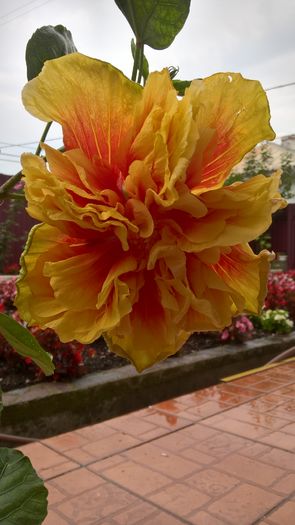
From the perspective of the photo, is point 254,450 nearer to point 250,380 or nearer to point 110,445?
point 110,445

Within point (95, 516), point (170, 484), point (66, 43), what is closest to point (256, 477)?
point (170, 484)

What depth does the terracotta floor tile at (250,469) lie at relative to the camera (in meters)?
1.95

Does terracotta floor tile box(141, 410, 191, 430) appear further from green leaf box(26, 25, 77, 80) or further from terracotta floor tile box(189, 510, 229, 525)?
green leaf box(26, 25, 77, 80)

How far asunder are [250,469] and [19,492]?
1.71m

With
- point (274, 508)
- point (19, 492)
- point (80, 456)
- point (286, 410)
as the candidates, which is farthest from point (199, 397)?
point (19, 492)

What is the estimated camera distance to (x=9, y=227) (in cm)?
664

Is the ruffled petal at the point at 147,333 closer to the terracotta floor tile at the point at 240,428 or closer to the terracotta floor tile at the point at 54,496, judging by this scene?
the terracotta floor tile at the point at 54,496

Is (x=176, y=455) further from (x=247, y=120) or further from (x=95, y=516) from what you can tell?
(x=247, y=120)

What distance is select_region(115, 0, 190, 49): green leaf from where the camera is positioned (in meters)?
0.43

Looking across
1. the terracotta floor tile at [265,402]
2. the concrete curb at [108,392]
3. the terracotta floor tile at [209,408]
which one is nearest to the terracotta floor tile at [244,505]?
the terracotta floor tile at [209,408]

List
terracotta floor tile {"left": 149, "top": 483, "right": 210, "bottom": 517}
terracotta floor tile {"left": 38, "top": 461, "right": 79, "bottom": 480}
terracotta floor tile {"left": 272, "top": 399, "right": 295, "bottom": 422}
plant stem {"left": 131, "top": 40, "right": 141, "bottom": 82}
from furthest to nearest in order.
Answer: terracotta floor tile {"left": 272, "top": 399, "right": 295, "bottom": 422}, terracotta floor tile {"left": 38, "top": 461, "right": 79, "bottom": 480}, terracotta floor tile {"left": 149, "top": 483, "right": 210, "bottom": 517}, plant stem {"left": 131, "top": 40, "right": 141, "bottom": 82}

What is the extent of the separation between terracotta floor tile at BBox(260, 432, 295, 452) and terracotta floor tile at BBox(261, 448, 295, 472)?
0.15 feet

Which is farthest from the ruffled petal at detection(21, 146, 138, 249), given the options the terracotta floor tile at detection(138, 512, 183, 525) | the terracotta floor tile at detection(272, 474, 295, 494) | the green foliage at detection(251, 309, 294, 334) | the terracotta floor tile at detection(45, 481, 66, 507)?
the green foliage at detection(251, 309, 294, 334)

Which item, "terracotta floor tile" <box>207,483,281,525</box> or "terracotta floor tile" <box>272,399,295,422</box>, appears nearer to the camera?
"terracotta floor tile" <box>207,483,281,525</box>
